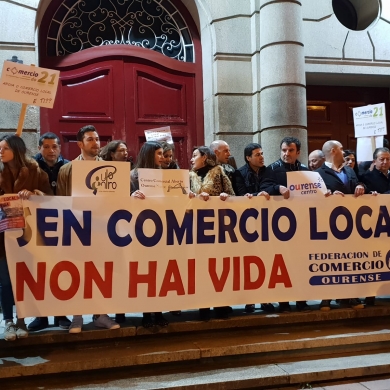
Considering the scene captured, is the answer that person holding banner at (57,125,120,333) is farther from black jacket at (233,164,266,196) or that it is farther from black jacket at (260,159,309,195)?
black jacket at (260,159,309,195)

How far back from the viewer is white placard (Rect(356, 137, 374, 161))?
5945 millimetres

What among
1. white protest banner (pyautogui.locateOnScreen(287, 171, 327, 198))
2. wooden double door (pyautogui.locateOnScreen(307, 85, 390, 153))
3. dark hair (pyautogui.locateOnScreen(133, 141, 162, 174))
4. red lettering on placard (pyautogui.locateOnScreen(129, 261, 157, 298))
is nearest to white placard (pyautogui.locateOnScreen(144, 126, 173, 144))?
dark hair (pyautogui.locateOnScreen(133, 141, 162, 174))

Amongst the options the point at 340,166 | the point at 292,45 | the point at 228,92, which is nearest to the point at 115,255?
the point at 340,166

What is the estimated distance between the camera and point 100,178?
418cm

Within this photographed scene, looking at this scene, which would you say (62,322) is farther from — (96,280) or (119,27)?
(119,27)

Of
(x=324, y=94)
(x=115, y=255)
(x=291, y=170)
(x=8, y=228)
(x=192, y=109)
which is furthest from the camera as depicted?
(x=324, y=94)

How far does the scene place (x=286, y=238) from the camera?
466cm

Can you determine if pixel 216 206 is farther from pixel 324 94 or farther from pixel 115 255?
pixel 324 94

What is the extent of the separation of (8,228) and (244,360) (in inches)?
94.4

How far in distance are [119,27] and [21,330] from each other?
524 centimetres

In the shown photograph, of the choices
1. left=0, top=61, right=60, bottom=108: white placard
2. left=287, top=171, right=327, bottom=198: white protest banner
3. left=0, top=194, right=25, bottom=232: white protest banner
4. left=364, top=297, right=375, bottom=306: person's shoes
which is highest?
left=0, top=61, right=60, bottom=108: white placard

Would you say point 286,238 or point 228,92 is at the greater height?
point 228,92

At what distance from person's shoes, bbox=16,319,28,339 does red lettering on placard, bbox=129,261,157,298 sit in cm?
96

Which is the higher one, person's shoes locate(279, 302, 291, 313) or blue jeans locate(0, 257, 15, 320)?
blue jeans locate(0, 257, 15, 320)
